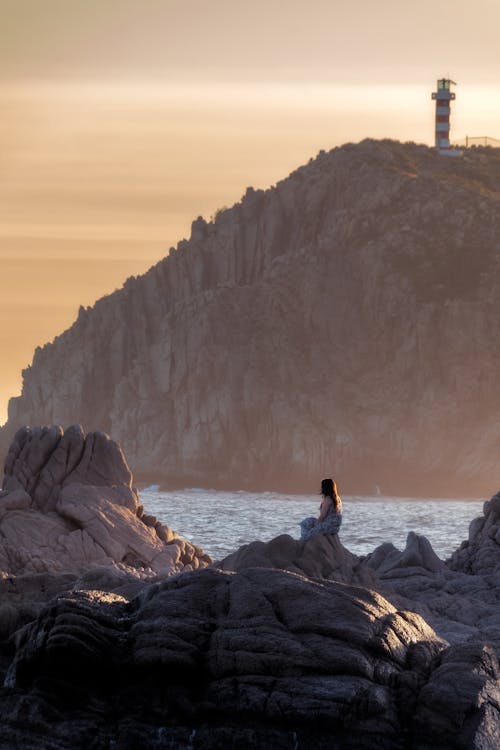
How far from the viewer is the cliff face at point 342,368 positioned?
177750 mm

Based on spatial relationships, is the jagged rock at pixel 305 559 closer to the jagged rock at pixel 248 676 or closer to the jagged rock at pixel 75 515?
the jagged rock at pixel 75 515

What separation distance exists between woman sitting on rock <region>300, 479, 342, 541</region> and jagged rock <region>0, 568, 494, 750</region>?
34.6 feet

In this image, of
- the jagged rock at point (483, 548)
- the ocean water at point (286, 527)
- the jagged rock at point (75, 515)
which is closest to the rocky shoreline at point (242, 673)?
the jagged rock at point (75, 515)

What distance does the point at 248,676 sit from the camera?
14.2 m

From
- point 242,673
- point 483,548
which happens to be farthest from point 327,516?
point 242,673

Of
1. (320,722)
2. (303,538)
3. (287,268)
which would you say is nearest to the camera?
(320,722)

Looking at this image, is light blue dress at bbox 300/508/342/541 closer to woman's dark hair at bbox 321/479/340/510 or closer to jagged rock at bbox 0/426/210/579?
woman's dark hair at bbox 321/479/340/510

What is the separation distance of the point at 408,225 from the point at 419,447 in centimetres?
3308

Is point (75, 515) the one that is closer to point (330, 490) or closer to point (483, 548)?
point (483, 548)

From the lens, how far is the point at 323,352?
614 ft

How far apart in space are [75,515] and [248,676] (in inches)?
812

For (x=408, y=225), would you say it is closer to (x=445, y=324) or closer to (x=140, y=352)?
(x=445, y=324)

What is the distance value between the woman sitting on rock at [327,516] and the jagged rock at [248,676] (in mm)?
10551

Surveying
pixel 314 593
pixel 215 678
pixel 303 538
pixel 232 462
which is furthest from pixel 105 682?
pixel 232 462
